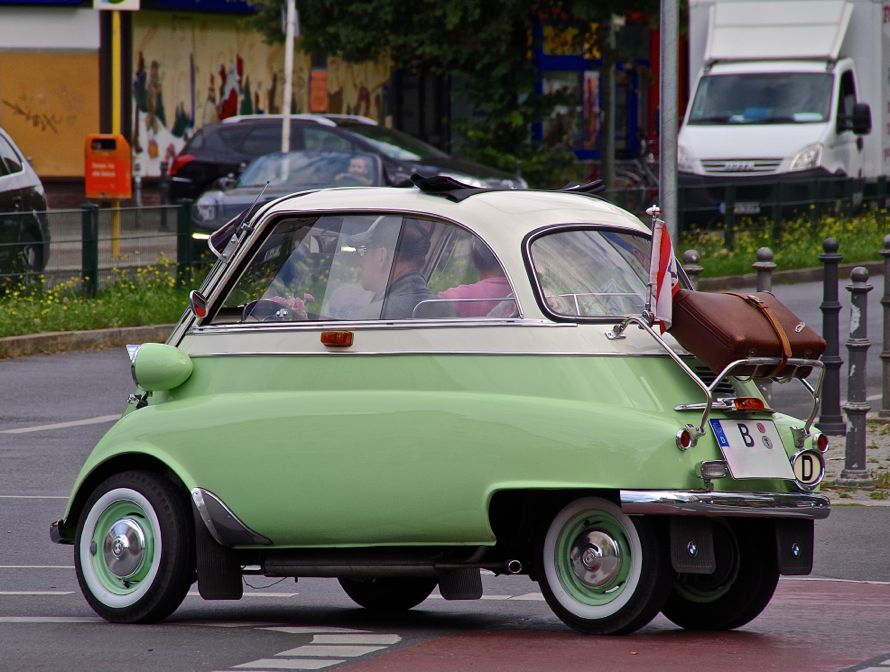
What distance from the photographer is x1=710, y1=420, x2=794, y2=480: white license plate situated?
6.77 m

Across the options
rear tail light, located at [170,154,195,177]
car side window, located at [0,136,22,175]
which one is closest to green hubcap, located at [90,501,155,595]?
car side window, located at [0,136,22,175]

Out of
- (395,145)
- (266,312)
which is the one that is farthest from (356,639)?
(395,145)

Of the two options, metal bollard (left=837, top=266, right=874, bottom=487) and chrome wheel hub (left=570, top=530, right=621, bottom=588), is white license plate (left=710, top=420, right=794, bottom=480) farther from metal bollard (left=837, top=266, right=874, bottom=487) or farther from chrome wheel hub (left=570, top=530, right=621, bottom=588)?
metal bollard (left=837, top=266, right=874, bottom=487)

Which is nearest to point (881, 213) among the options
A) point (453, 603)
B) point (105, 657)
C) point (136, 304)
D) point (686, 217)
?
point (686, 217)

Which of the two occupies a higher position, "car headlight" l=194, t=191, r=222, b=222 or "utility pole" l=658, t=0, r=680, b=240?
"utility pole" l=658, t=0, r=680, b=240

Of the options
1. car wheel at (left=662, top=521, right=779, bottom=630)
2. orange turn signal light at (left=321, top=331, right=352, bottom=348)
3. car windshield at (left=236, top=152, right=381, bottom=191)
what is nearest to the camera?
car wheel at (left=662, top=521, right=779, bottom=630)

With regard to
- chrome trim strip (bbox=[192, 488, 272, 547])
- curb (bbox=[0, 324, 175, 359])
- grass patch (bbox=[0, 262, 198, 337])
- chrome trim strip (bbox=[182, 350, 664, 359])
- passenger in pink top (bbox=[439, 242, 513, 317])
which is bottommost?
curb (bbox=[0, 324, 175, 359])

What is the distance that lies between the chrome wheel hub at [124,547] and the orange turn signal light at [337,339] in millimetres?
1009

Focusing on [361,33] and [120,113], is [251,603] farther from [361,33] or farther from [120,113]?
[120,113]

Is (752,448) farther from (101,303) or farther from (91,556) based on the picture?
(101,303)

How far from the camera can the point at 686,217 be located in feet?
89.8

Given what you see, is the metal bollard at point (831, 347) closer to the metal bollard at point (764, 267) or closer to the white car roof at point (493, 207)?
the metal bollard at point (764, 267)

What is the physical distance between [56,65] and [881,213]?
1737cm

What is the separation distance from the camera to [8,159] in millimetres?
20719
